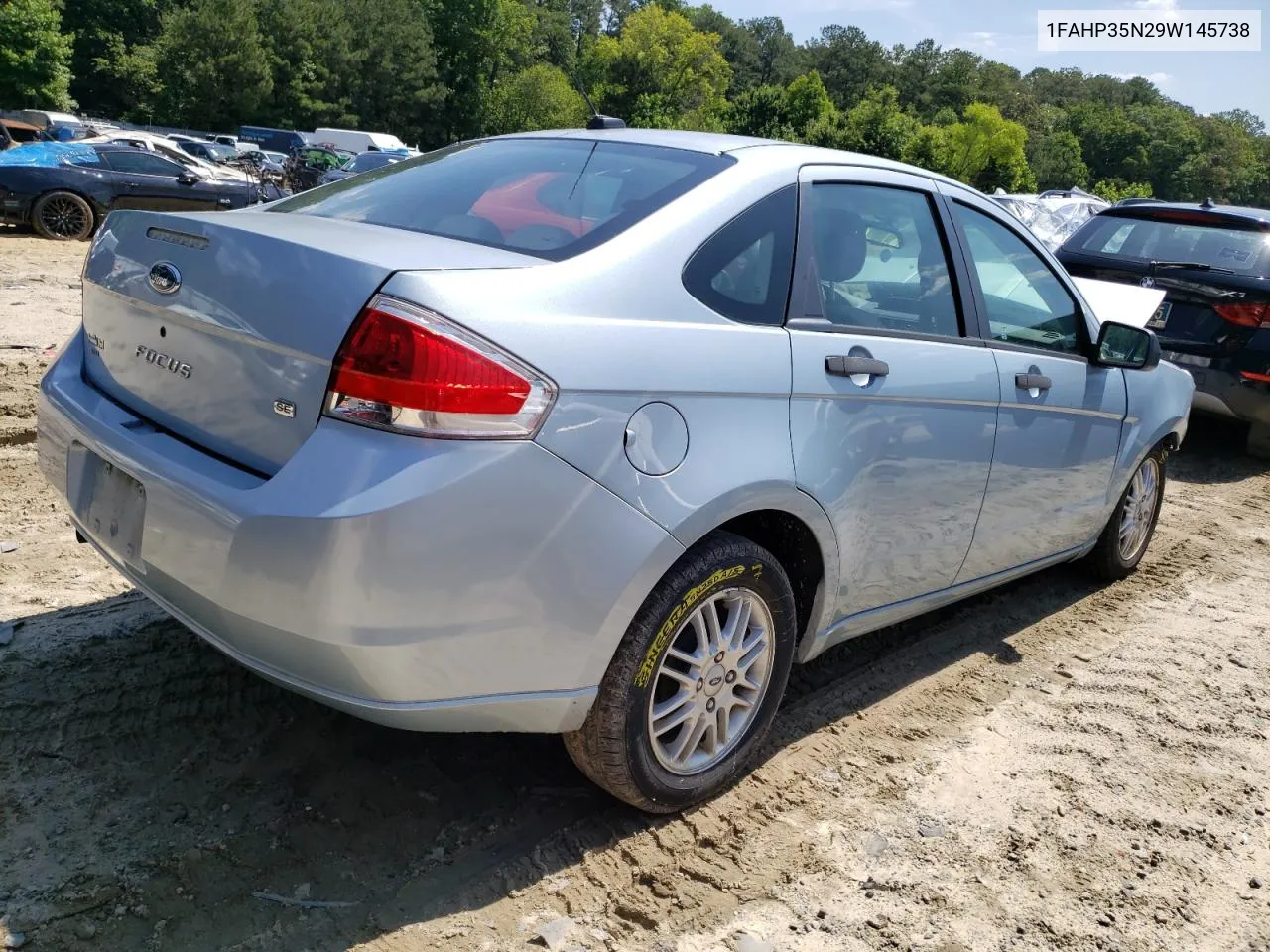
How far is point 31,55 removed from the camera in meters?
54.1

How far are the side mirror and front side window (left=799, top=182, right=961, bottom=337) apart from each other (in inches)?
38.0

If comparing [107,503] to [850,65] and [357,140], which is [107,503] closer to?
[357,140]

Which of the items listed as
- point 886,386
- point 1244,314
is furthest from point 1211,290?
→ point 886,386

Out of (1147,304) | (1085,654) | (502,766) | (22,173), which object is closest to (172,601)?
(502,766)

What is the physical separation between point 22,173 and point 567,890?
46.4 ft

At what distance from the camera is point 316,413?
2.12 meters

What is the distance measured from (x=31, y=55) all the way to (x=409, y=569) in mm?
64864

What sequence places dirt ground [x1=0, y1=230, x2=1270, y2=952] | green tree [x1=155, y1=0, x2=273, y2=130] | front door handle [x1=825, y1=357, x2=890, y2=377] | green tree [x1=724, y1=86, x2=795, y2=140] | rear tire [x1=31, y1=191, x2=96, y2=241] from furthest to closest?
green tree [x1=724, y1=86, x2=795, y2=140] → green tree [x1=155, y1=0, x2=273, y2=130] → rear tire [x1=31, y1=191, x2=96, y2=241] → front door handle [x1=825, y1=357, x2=890, y2=377] → dirt ground [x1=0, y1=230, x2=1270, y2=952]

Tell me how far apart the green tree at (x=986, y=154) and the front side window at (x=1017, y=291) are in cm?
7831

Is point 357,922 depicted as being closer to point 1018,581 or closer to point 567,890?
point 567,890

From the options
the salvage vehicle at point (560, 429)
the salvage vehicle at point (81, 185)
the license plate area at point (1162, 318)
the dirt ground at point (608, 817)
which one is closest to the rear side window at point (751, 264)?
the salvage vehicle at point (560, 429)

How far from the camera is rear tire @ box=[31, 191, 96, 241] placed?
13.5m

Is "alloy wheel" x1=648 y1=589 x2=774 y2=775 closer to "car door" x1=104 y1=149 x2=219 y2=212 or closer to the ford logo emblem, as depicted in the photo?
the ford logo emblem

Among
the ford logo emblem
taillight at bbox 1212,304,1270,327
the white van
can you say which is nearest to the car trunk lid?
the ford logo emblem
